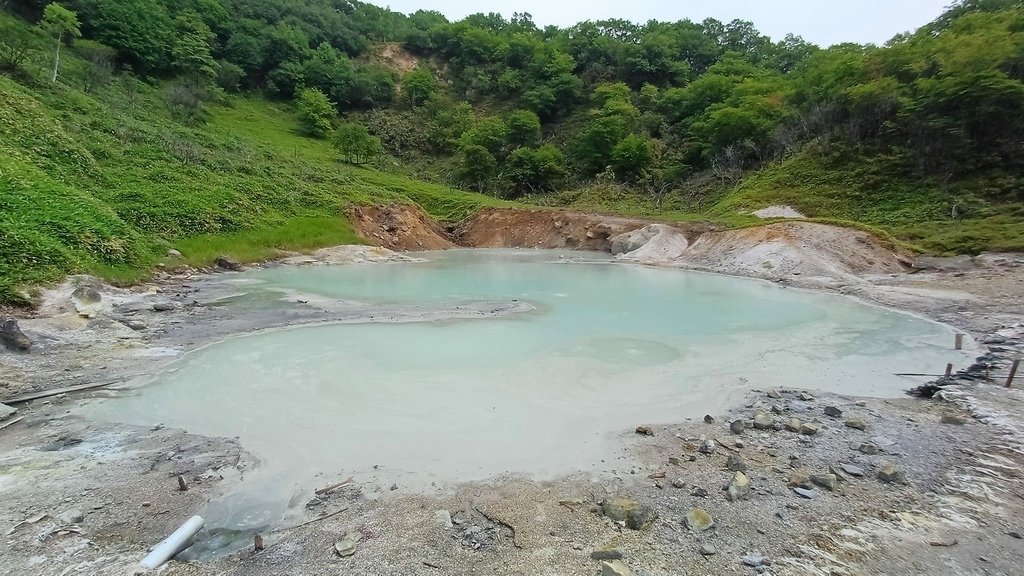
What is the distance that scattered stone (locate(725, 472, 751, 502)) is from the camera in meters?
5.24

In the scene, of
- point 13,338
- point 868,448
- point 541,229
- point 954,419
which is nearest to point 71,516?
point 13,338

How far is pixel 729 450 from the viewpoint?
6387 millimetres

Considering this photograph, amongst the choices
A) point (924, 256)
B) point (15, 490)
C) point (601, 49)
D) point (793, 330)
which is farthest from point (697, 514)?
point (601, 49)

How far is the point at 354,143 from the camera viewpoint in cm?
4856

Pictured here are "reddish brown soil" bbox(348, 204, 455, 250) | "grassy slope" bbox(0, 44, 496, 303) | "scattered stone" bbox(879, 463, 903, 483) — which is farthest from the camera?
"reddish brown soil" bbox(348, 204, 455, 250)

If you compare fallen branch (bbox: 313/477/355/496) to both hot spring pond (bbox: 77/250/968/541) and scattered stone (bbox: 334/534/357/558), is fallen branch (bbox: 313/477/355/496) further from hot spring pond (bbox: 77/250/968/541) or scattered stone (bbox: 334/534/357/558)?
scattered stone (bbox: 334/534/357/558)

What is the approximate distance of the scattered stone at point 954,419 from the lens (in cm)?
703

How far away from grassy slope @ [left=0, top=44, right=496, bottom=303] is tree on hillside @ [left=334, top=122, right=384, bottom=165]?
207 inches

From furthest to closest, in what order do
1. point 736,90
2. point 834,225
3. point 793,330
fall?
1. point 736,90
2. point 834,225
3. point 793,330

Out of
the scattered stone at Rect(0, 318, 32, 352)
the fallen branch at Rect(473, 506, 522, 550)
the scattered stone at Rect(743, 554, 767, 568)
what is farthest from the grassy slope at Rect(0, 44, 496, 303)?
the scattered stone at Rect(743, 554, 767, 568)

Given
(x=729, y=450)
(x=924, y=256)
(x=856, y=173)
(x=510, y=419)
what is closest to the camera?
(x=729, y=450)

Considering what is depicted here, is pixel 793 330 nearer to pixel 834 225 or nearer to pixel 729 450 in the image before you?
pixel 729 450

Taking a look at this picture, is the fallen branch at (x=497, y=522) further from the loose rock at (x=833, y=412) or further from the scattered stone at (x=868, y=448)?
the loose rock at (x=833, y=412)

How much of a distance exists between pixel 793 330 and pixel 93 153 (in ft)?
102
